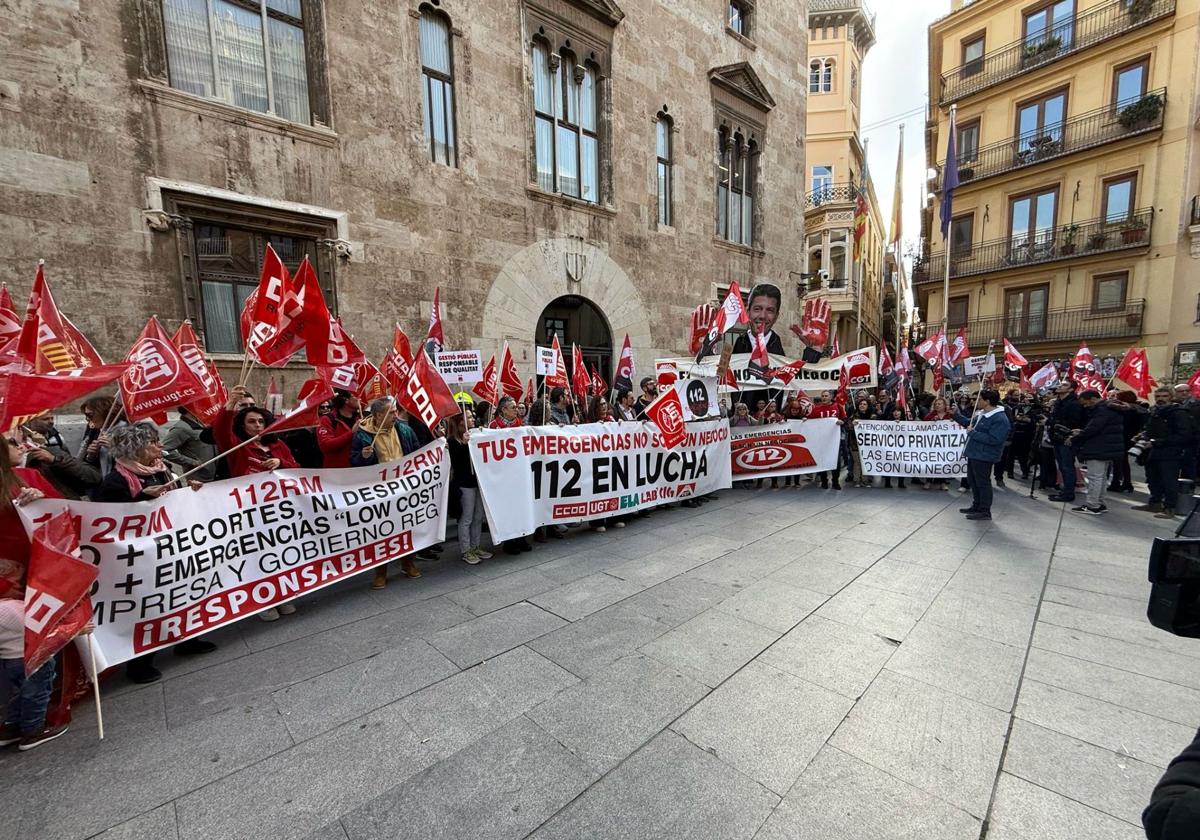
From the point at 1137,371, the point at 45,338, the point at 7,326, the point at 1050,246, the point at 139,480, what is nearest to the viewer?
the point at 139,480

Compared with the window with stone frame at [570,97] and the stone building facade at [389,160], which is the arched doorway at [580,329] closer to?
the stone building facade at [389,160]

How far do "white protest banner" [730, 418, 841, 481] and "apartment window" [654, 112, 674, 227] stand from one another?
742 cm

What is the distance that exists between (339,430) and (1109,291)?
95.9ft

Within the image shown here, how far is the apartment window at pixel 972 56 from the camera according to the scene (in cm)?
2480

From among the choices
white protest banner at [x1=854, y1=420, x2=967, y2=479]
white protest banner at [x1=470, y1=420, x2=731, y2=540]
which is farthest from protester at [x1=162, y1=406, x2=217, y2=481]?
white protest banner at [x1=854, y1=420, x2=967, y2=479]

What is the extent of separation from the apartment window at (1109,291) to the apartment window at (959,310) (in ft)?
14.9

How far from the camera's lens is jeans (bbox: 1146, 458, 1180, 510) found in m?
7.46

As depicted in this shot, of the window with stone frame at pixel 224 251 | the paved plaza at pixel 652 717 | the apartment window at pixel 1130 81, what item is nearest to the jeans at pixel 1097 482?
the paved plaza at pixel 652 717

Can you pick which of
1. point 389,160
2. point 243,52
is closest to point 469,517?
point 389,160

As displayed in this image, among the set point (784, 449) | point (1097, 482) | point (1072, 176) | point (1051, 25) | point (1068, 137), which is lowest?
point (1097, 482)

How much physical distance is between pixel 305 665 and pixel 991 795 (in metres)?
4.04

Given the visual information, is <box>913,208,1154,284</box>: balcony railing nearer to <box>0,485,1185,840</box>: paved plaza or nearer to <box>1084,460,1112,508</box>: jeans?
<box>1084,460,1112,508</box>: jeans

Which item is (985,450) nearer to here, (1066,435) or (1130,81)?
(1066,435)

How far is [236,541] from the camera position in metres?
3.95
